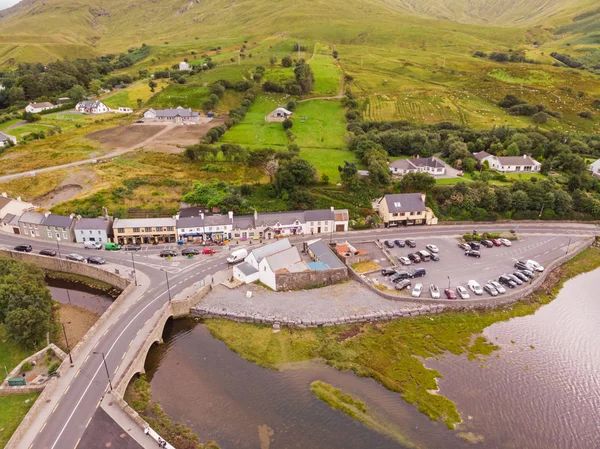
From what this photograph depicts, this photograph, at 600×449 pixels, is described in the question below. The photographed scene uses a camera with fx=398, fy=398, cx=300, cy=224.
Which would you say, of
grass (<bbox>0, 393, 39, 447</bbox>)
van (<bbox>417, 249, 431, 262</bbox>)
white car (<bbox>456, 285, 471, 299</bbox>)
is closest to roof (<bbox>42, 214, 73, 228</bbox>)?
grass (<bbox>0, 393, 39, 447</bbox>)

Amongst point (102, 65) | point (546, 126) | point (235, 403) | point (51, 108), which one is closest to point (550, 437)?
point (235, 403)

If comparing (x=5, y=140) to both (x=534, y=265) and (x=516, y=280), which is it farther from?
(x=534, y=265)

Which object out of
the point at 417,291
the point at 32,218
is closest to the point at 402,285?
the point at 417,291

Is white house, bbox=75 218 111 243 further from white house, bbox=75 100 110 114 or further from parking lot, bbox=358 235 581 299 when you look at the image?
white house, bbox=75 100 110 114

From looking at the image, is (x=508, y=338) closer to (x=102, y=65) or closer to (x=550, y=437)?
(x=550, y=437)

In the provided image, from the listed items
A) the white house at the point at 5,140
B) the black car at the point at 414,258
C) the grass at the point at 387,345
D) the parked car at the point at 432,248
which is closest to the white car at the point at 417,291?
the grass at the point at 387,345

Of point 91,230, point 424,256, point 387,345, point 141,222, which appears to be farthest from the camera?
point 141,222
